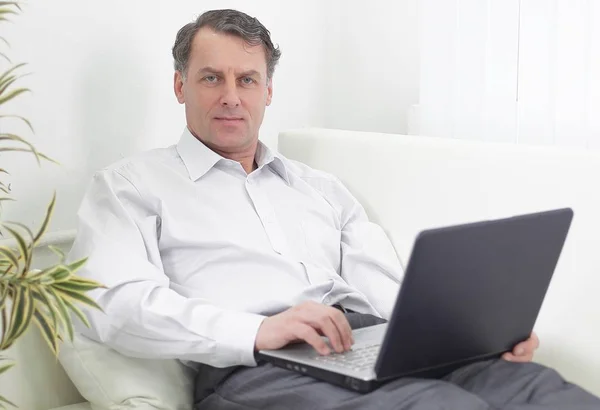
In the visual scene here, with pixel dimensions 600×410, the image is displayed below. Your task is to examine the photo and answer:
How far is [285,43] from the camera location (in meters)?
2.71

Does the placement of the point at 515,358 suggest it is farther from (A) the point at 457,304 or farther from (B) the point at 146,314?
(B) the point at 146,314

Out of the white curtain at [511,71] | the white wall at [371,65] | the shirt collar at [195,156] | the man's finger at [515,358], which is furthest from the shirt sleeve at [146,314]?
the white wall at [371,65]

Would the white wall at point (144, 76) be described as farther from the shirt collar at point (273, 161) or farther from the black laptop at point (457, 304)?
the black laptop at point (457, 304)

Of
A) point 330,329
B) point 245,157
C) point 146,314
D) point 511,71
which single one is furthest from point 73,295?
point 511,71

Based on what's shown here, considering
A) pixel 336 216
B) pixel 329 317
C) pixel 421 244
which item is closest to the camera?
pixel 421 244

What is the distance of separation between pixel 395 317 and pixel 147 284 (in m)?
0.54

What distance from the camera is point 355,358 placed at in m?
1.56

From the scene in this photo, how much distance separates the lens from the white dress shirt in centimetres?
165

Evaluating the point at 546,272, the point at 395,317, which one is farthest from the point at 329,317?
the point at 546,272

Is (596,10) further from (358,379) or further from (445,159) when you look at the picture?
(358,379)

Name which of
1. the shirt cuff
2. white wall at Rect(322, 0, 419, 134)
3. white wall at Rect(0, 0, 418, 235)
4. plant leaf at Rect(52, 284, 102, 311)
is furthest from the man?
white wall at Rect(322, 0, 419, 134)

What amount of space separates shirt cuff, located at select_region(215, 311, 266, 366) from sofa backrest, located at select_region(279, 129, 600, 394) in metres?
0.61

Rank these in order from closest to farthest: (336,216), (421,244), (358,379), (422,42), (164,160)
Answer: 1. (421,244)
2. (358,379)
3. (164,160)
4. (336,216)
5. (422,42)

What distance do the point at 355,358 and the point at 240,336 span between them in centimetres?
22
